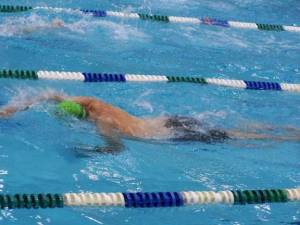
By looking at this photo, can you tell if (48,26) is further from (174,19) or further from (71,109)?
(71,109)

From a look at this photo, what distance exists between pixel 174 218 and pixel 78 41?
9.15 ft

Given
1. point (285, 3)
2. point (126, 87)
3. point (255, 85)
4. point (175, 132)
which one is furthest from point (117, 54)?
point (285, 3)

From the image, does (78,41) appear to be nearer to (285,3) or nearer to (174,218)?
(174,218)

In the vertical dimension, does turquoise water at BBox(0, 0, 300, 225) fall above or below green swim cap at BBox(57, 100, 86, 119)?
below

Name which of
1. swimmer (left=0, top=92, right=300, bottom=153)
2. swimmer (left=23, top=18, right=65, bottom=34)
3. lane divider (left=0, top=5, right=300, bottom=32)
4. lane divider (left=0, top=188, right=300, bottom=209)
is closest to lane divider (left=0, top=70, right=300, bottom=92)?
swimmer (left=0, top=92, right=300, bottom=153)

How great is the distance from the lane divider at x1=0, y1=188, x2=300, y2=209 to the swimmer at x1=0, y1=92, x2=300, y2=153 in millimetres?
852

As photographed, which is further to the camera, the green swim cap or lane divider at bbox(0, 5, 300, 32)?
lane divider at bbox(0, 5, 300, 32)

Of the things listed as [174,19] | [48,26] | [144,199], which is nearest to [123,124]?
[144,199]

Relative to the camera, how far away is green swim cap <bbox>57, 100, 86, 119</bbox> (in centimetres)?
375

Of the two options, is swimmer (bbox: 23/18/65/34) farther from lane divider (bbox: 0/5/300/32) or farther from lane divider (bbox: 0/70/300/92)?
lane divider (bbox: 0/70/300/92)

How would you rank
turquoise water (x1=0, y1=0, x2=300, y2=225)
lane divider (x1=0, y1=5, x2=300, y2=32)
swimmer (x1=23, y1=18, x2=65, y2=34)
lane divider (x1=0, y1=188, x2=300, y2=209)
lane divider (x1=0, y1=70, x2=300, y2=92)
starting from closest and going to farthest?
lane divider (x1=0, y1=188, x2=300, y2=209), turquoise water (x1=0, y1=0, x2=300, y2=225), lane divider (x1=0, y1=70, x2=300, y2=92), swimmer (x1=23, y1=18, x2=65, y2=34), lane divider (x1=0, y1=5, x2=300, y2=32)

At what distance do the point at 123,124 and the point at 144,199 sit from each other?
39.3 inches

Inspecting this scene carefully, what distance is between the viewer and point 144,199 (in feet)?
9.73

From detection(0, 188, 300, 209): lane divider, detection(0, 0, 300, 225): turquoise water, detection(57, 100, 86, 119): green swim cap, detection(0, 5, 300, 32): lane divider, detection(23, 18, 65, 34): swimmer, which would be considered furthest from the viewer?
detection(0, 5, 300, 32): lane divider
